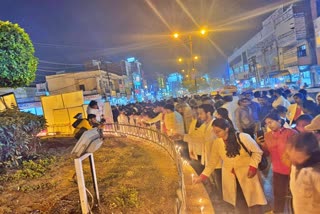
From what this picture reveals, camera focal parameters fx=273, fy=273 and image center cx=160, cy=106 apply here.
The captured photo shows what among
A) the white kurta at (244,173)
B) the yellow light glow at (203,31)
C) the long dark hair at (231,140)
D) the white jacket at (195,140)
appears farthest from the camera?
the yellow light glow at (203,31)

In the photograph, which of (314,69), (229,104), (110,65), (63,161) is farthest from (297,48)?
(110,65)

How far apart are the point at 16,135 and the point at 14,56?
8.37ft

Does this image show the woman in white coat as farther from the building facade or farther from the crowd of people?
the building facade

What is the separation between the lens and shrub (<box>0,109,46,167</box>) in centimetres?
773

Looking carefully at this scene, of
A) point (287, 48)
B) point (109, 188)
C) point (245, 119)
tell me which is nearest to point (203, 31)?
point (245, 119)

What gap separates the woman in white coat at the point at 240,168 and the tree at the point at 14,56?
24.0 ft

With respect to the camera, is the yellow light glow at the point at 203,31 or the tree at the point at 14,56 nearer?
the tree at the point at 14,56

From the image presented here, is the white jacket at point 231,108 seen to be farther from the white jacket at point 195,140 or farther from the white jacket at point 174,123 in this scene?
the white jacket at point 195,140

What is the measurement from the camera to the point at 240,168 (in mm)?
4102

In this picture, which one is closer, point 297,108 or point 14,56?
point 297,108

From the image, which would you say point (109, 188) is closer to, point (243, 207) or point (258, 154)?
point (243, 207)

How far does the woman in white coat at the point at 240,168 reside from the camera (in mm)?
3965

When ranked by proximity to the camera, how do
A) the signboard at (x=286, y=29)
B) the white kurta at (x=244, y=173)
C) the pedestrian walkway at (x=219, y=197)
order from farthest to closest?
the signboard at (x=286, y=29), the pedestrian walkway at (x=219, y=197), the white kurta at (x=244, y=173)

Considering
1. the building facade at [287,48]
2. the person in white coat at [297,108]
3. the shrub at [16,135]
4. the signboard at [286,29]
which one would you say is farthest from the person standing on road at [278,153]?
the signboard at [286,29]
